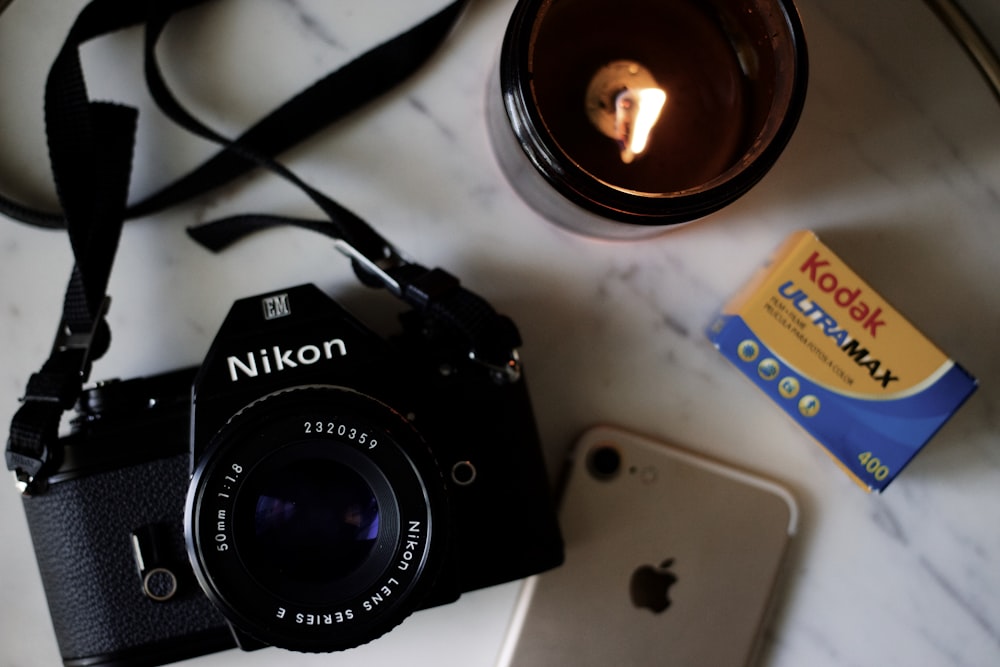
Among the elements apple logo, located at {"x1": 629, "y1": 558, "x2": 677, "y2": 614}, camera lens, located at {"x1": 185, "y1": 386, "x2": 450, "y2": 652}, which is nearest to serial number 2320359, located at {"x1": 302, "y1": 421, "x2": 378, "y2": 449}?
camera lens, located at {"x1": 185, "y1": 386, "x2": 450, "y2": 652}

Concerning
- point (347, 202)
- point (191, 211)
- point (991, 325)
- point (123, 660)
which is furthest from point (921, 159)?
point (123, 660)

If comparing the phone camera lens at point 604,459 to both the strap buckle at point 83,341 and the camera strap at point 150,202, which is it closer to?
the camera strap at point 150,202

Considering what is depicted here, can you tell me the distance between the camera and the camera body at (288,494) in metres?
0.46

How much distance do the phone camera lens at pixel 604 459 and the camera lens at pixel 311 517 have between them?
0.19 meters

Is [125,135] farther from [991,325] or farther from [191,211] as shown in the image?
[991,325]

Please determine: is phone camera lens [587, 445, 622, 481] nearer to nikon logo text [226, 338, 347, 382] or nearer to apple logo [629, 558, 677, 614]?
apple logo [629, 558, 677, 614]

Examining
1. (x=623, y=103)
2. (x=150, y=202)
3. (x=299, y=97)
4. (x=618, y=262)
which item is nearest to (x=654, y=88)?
(x=623, y=103)

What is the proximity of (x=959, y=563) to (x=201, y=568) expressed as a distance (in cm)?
57

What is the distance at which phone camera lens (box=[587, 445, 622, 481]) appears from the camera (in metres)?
0.62

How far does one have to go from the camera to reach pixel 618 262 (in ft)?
2.08

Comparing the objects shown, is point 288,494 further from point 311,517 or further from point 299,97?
point 299,97

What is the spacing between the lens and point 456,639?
0.62m

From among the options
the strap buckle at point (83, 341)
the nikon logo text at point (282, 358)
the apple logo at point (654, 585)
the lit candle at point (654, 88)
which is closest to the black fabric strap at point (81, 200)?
the strap buckle at point (83, 341)

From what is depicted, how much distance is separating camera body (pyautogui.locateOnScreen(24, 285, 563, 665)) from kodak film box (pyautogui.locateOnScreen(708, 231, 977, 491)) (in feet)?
0.60
